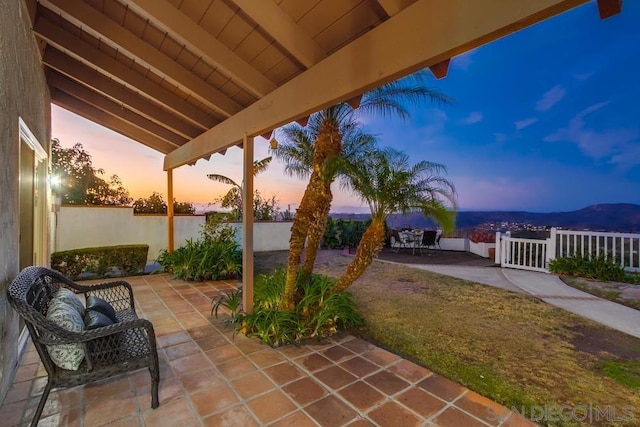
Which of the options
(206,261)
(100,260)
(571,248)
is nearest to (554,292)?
(571,248)

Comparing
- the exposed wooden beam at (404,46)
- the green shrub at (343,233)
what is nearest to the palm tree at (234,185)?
the exposed wooden beam at (404,46)

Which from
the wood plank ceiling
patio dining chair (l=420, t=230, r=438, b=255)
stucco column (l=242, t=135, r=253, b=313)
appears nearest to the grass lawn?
stucco column (l=242, t=135, r=253, b=313)

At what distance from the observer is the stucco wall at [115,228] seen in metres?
7.45

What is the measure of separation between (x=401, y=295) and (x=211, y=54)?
5.42 metres

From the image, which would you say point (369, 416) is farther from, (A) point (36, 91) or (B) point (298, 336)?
(A) point (36, 91)

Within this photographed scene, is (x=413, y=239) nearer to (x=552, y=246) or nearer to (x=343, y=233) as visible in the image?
(x=343, y=233)

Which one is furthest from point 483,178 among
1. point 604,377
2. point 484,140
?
point 604,377

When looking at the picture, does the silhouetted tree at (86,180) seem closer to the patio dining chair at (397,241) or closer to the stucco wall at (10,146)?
the stucco wall at (10,146)

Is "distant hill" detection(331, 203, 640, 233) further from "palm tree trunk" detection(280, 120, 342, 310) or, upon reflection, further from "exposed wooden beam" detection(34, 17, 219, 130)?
"exposed wooden beam" detection(34, 17, 219, 130)

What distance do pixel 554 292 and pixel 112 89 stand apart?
1001cm

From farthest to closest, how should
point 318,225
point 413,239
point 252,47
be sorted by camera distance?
point 413,239
point 318,225
point 252,47

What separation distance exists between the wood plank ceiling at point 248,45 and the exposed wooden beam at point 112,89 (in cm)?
2

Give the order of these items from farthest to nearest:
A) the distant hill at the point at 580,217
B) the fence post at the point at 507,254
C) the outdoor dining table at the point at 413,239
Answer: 1. the distant hill at the point at 580,217
2. the outdoor dining table at the point at 413,239
3. the fence post at the point at 507,254

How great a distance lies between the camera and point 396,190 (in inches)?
133
